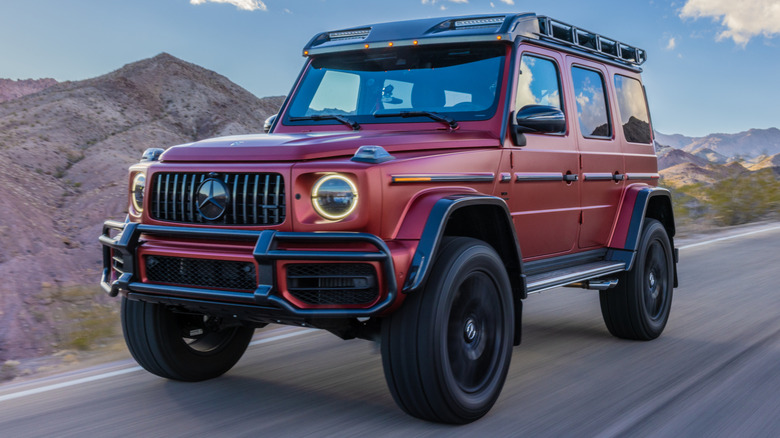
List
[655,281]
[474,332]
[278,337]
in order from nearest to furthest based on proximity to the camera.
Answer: [474,332] < [278,337] < [655,281]

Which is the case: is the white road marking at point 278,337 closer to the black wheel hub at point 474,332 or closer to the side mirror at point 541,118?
the black wheel hub at point 474,332

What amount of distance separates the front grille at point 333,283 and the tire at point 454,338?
0.24 meters

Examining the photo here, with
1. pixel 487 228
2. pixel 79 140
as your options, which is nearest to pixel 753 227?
pixel 487 228

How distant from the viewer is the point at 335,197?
379cm

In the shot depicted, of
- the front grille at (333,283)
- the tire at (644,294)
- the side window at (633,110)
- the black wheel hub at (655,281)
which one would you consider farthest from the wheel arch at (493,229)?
the side window at (633,110)

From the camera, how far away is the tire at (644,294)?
6070 millimetres

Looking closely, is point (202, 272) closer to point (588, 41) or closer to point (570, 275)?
point (570, 275)

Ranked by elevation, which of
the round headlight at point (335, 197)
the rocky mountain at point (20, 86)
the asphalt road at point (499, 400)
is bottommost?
the asphalt road at point (499, 400)

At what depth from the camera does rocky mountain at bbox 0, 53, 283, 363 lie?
1828cm

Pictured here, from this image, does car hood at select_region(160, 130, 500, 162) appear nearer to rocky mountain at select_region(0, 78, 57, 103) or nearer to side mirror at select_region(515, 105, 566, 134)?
side mirror at select_region(515, 105, 566, 134)

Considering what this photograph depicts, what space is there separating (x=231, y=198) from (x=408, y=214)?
84cm

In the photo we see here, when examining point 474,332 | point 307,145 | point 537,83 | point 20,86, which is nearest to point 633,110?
point 537,83

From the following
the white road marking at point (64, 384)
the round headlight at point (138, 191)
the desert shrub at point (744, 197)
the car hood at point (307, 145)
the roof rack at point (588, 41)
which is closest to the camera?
the car hood at point (307, 145)

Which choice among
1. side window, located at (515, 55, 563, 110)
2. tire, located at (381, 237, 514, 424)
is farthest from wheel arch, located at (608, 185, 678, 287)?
tire, located at (381, 237, 514, 424)
